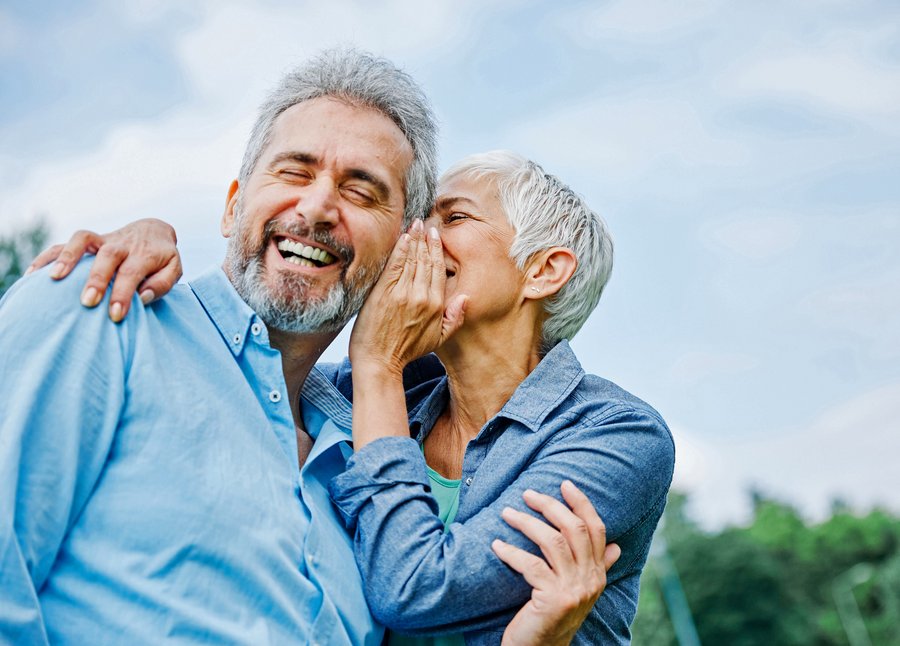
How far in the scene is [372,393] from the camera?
3273 mm

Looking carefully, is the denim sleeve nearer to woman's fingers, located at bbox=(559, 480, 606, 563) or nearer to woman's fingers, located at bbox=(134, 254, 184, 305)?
woman's fingers, located at bbox=(134, 254, 184, 305)

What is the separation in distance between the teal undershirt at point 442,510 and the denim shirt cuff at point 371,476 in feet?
1.00

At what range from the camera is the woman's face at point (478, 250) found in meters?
3.90

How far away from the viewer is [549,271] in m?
4.02

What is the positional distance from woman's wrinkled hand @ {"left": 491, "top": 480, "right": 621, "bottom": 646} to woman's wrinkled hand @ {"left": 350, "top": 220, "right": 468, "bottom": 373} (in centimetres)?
80

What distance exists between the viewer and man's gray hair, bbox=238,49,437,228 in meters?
3.41

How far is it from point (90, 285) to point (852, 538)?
70.7 meters

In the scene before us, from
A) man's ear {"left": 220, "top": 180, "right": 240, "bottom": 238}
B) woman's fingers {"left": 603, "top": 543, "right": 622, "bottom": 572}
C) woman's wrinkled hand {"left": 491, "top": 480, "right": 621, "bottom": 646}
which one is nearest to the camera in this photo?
woman's wrinkled hand {"left": 491, "top": 480, "right": 621, "bottom": 646}

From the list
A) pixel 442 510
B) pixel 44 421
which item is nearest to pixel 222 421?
pixel 44 421

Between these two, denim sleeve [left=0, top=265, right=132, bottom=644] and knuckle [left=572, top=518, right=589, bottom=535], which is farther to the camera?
knuckle [left=572, top=518, right=589, bottom=535]

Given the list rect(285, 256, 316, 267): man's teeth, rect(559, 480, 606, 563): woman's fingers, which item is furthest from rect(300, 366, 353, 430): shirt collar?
rect(559, 480, 606, 563): woman's fingers

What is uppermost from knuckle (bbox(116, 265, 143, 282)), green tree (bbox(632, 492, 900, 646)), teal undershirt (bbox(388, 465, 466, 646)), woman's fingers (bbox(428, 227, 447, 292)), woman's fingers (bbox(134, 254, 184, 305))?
knuckle (bbox(116, 265, 143, 282))

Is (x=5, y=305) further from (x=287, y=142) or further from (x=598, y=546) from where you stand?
(x=598, y=546)

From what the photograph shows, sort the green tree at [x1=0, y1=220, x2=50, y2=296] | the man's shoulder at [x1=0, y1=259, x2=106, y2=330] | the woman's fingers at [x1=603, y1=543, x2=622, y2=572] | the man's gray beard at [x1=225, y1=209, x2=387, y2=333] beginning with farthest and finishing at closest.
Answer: the green tree at [x1=0, y1=220, x2=50, y2=296] → the man's gray beard at [x1=225, y1=209, x2=387, y2=333] → the woman's fingers at [x1=603, y1=543, x2=622, y2=572] → the man's shoulder at [x1=0, y1=259, x2=106, y2=330]
